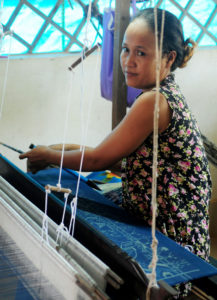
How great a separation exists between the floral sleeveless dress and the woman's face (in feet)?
0.20

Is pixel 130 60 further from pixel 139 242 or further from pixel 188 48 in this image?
pixel 139 242

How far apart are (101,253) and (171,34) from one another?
28.6 inches

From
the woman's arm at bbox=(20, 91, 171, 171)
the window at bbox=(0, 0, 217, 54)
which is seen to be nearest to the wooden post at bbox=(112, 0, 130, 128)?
the woman's arm at bbox=(20, 91, 171, 171)

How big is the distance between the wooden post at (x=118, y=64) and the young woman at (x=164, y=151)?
4.43ft

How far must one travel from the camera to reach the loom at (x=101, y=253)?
614 millimetres

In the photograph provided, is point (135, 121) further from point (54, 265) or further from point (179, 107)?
point (54, 265)

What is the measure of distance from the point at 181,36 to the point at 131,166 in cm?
46

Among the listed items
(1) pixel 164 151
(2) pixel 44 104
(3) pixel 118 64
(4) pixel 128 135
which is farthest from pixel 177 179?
(2) pixel 44 104

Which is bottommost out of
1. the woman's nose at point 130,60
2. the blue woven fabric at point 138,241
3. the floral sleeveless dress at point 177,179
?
the blue woven fabric at point 138,241

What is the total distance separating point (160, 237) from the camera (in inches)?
37.3

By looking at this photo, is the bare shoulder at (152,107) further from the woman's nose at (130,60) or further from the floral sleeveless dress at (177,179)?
the woman's nose at (130,60)

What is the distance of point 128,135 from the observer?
1035 mm

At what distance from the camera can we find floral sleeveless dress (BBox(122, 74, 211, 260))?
42.4 inches

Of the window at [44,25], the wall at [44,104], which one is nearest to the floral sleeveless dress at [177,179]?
the wall at [44,104]
